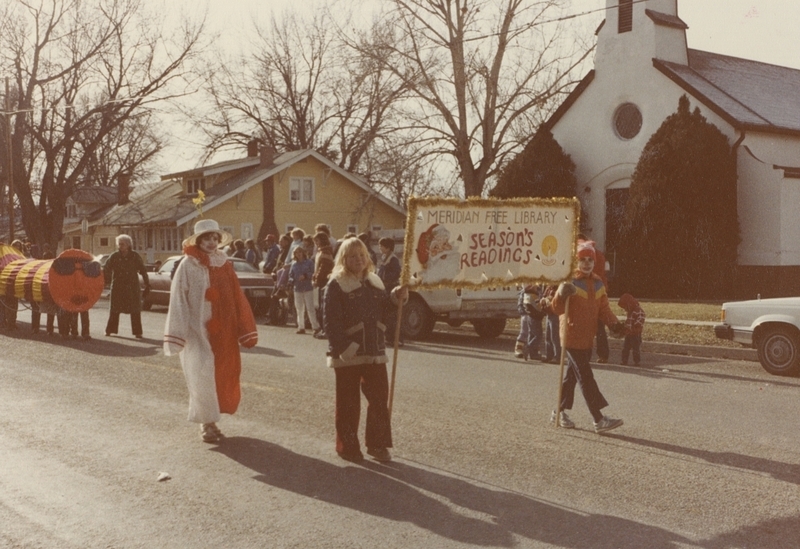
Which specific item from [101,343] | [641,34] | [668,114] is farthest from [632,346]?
[641,34]

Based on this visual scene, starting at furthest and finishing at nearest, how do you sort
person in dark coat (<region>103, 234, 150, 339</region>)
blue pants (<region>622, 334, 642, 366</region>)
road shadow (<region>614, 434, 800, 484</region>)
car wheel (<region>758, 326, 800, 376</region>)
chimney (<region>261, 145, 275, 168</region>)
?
chimney (<region>261, 145, 275, 168</region>)
person in dark coat (<region>103, 234, 150, 339</region>)
blue pants (<region>622, 334, 642, 366</region>)
car wheel (<region>758, 326, 800, 376</region>)
road shadow (<region>614, 434, 800, 484</region>)

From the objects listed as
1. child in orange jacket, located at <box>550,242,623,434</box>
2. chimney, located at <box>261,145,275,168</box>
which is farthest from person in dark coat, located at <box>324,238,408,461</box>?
chimney, located at <box>261,145,275,168</box>

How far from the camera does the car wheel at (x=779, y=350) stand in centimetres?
1266

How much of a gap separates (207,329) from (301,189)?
42525 millimetres

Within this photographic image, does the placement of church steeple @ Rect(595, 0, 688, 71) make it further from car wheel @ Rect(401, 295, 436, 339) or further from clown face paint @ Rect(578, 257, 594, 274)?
clown face paint @ Rect(578, 257, 594, 274)

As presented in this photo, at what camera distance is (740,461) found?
7.40m

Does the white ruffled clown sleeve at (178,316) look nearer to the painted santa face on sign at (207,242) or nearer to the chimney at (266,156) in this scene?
the painted santa face on sign at (207,242)

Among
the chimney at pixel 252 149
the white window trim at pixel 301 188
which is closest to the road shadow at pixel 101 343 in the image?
the white window trim at pixel 301 188

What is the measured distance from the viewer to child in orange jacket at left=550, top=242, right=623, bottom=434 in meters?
8.34

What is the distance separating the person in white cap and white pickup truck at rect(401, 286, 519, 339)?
859 centimetres

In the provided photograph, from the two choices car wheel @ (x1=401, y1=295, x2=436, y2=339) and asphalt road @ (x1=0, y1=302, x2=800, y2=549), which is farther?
car wheel @ (x1=401, y1=295, x2=436, y2=339)

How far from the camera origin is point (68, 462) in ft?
24.1

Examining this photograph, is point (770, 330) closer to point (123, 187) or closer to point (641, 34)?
point (641, 34)

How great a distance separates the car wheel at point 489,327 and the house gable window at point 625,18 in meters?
18.4
